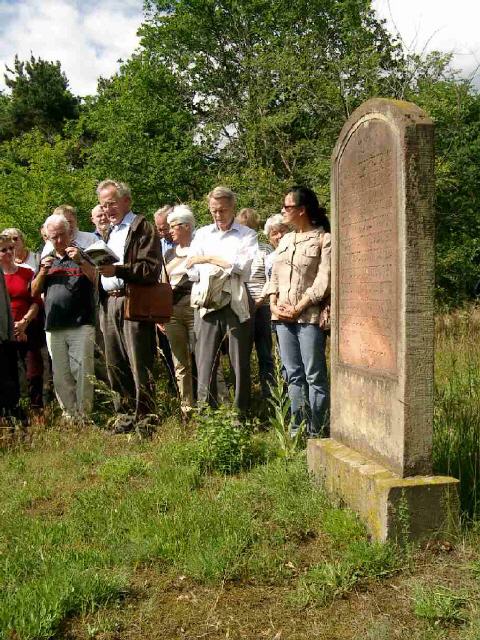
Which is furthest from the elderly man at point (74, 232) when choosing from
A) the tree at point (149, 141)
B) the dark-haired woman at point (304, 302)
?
the tree at point (149, 141)

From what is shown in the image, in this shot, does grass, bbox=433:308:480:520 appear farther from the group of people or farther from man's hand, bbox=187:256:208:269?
man's hand, bbox=187:256:208:269

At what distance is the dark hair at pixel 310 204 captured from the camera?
5258 millimetres

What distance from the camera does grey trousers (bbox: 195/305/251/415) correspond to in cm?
580

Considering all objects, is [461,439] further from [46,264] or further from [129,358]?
[46,264]

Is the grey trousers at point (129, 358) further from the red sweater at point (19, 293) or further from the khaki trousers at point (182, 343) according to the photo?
the red sweater at point (19, 293)

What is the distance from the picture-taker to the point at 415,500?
3.52 m

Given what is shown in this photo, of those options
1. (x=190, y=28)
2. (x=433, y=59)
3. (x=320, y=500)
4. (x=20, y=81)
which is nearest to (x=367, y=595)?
(x=320, y=500)

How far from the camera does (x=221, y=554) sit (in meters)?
3.45

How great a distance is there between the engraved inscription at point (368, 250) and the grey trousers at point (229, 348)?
4.64ft

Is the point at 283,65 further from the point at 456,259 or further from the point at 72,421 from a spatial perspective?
the point at 72,421

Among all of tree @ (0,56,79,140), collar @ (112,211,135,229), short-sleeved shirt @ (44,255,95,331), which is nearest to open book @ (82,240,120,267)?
collar @ (112,211,135,229)

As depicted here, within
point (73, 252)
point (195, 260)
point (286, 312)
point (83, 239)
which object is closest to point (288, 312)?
point (286, 312)

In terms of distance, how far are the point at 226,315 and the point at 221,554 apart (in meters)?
2.67

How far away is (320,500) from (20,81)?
3350 cm
